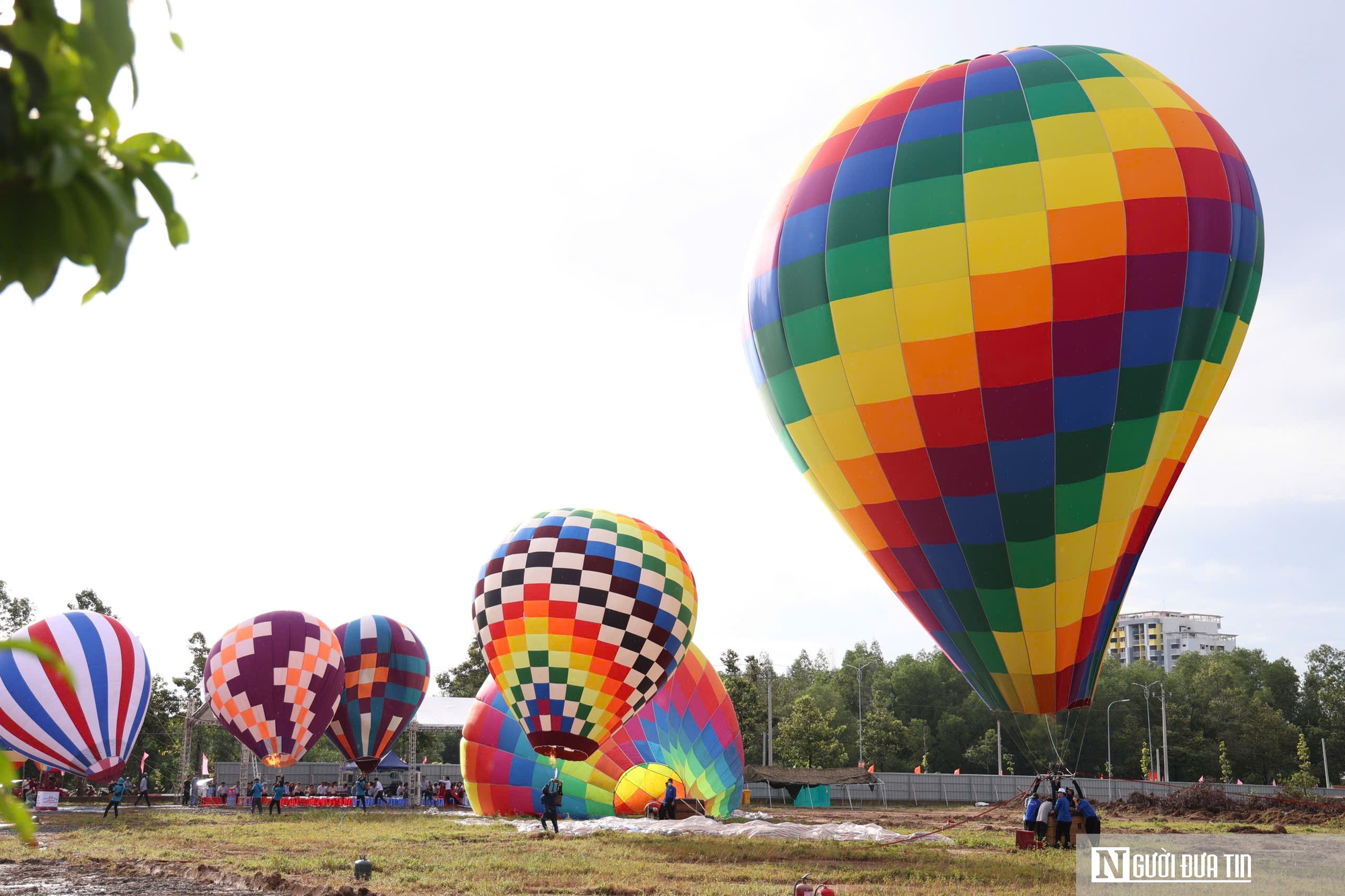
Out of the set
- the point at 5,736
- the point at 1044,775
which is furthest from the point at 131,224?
the point at 5,736

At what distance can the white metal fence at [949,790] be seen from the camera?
40656mm

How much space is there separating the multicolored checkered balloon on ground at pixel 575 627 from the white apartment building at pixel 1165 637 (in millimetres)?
151029

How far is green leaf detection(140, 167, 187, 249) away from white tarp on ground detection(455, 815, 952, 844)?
18104mm

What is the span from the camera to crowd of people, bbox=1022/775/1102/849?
51.8 feet

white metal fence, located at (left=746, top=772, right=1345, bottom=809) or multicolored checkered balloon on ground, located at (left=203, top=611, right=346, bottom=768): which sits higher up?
multicolored checkered balloon on ground, located at (left=203, top=611, right=346, bottom=768)

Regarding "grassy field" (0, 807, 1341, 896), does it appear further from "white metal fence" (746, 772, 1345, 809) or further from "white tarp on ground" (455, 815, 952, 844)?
"white metal fence" (746, 772, 1345, 809)

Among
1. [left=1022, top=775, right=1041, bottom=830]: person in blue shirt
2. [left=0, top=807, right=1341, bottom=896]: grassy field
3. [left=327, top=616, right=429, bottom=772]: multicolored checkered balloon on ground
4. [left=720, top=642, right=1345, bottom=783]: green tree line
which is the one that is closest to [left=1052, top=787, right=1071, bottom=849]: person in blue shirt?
[left=1022, top=775, right=1041, bottom=830]: person in blue shirt

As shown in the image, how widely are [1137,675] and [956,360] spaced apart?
7445 centimetres

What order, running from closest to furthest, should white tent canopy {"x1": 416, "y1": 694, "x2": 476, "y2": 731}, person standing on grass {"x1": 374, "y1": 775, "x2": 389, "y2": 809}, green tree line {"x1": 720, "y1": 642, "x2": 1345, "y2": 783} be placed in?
1. person standing on grass {"x1": 374, "y1": 775, "x2": 389, "y2": 809}
2. white tent canopy {"x1": 416, "y1": 694, "x2": 476, "y2": 731}
3. green tree line {"x1": 720, "y1": 642, "x2": 1345, "y2": 783}

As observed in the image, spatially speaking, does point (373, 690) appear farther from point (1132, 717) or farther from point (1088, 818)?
point (1132, 717)

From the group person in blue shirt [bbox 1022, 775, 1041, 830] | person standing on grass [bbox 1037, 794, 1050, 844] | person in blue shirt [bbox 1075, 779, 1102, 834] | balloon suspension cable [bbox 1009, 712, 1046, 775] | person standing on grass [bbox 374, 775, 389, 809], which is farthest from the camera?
person standing on grass [bbox 374, 775, 389, 809]

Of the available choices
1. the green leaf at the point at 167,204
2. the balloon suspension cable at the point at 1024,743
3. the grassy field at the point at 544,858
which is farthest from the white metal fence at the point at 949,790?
the green leaf at the point at 167,204

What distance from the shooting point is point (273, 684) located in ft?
87.9

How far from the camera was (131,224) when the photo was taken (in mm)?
1321
